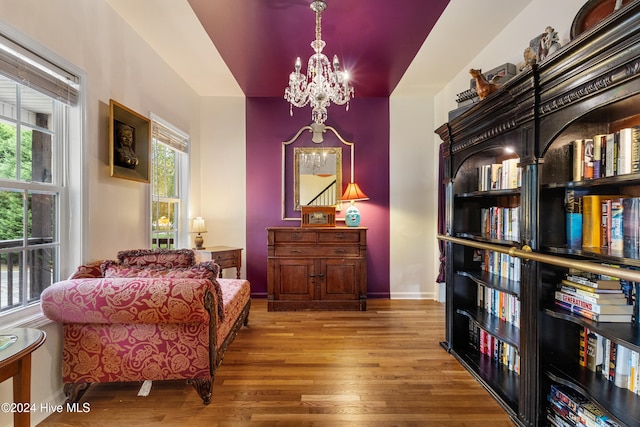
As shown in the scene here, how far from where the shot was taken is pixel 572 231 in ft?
5.25

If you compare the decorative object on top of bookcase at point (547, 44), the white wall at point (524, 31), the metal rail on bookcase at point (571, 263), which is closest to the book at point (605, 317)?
the metal rail on bookcase at point (571, 263)

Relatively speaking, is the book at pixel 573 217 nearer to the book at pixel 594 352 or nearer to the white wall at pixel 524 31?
the book at pixel 594 352

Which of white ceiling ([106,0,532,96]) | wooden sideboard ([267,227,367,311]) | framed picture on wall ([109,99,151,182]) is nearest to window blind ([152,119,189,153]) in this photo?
framed picture on wall ([109,99,151,182])

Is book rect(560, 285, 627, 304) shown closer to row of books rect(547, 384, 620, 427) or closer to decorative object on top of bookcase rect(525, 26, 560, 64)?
row of books rect(547, 384, 620, 427)

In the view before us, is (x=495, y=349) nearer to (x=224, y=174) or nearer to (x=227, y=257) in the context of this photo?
(x=227, y=257)

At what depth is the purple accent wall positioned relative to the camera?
14.2 ft

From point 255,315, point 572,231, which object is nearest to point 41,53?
point 255,315

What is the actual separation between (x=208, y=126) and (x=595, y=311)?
14.6 feet

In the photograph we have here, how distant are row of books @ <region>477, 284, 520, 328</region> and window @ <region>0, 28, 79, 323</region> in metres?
3.12

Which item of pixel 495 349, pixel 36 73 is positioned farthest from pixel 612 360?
pixel 36 73

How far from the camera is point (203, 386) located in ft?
6.40

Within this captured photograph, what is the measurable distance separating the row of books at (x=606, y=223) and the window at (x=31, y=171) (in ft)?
10.4

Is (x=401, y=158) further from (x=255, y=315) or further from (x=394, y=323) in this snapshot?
(x=255, y=315)

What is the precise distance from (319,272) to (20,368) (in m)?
2.78
